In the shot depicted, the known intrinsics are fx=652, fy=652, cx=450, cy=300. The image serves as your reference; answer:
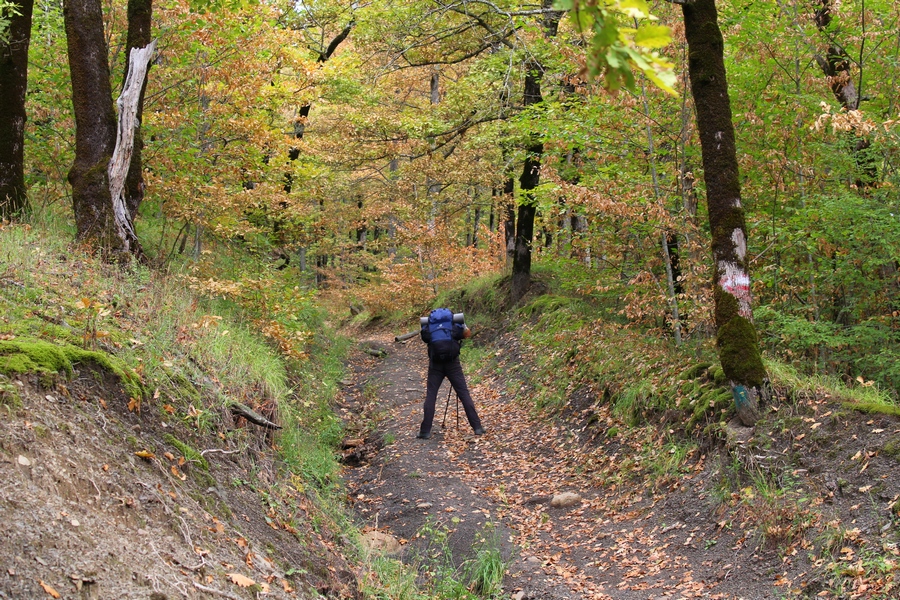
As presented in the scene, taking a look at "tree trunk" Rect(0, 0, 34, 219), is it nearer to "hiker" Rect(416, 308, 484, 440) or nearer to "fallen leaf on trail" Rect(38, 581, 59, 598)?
"hiker" Rect(416, 308, 484, 440)

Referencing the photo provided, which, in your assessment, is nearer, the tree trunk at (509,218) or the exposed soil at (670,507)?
the exposed soil at (670,507)

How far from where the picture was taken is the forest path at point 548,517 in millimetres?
5680

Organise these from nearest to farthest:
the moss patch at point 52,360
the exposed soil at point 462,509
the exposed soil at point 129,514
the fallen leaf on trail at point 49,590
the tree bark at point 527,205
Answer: the fallen leaf on trail at point 49,590 → the exposed soil at point 129,514 → the exposed soil at point 462,509 → the moss patch at point 52,360 → the tree bark at point 527,205

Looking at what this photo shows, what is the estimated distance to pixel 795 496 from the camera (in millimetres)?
5633

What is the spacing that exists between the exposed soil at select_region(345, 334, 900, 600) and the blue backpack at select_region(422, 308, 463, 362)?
137 centimetres

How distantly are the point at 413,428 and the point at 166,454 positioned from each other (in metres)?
6.22

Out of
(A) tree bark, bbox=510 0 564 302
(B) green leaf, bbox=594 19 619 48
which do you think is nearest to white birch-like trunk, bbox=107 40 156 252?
(A) tree bark, bbox=510 0 564 302

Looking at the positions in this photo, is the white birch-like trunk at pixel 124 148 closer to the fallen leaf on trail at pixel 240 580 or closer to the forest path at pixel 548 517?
the forest path at pixel 548 517

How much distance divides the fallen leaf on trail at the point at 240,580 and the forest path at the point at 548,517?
2.66 meters

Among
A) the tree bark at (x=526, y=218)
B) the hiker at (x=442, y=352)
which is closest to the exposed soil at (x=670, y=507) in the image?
the hiker at (x=442, y=352)

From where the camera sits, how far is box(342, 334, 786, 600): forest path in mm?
5680

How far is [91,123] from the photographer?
8.67 meters

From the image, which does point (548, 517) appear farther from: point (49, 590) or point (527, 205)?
point (527, 205)

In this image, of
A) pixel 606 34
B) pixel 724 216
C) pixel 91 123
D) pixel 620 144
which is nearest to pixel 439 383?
pixel 620 144
